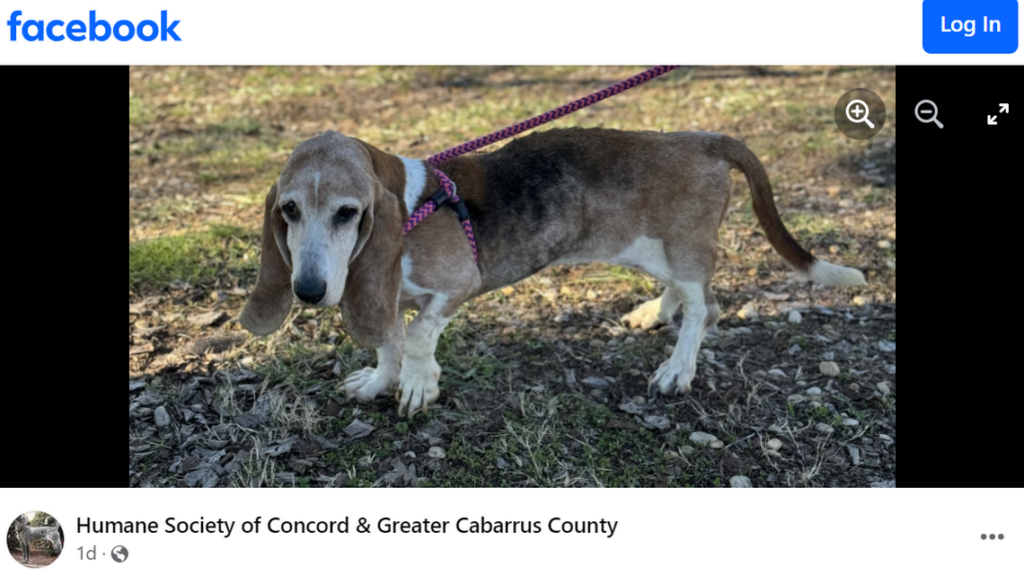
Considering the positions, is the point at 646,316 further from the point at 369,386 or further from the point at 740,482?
the point at 369,386

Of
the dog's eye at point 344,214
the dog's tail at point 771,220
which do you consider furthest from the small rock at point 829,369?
the dog's eye at point 344,214

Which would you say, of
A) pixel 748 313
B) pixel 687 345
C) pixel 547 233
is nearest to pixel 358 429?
pixel 547 233

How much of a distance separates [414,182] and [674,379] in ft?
5.72

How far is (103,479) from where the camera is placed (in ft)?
12.3

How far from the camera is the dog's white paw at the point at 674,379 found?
15.2ft

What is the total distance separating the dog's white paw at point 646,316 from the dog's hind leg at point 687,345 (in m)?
Answer: 0.53

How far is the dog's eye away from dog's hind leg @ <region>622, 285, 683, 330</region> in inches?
87.3

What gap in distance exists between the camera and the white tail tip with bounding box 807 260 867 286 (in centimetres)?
461

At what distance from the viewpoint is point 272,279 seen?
3.93 meters

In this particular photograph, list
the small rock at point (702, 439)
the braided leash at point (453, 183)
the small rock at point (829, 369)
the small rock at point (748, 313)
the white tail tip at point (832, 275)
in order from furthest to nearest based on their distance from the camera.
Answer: the small rock at point (748, 313), the small rock at point (829, 369), the white tail tip at point (832, 275), the small rock at point (702, 439), the braided leash at point (453, 183)

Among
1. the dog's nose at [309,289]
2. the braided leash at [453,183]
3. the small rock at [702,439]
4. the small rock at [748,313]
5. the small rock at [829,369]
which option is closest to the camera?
the dog's nose at [309,289]

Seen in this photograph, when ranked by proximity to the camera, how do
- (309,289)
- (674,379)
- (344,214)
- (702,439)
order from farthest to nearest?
1. (674,379)
2. (702,439)
3. (344,214)
4. (309,289)

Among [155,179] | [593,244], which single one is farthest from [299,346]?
[155,179]
